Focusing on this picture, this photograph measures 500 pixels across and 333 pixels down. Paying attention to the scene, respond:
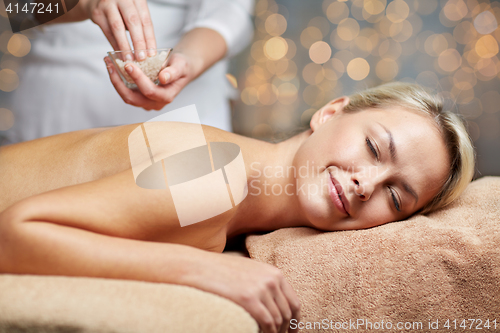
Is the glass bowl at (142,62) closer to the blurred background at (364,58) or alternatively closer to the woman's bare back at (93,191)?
the woman's bare back at (93,191)

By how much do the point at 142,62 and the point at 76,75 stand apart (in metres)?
0.59

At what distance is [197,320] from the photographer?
1.69 ft

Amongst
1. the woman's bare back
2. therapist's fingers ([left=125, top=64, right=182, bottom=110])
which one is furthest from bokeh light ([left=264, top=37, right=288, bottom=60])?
the woman's bare back

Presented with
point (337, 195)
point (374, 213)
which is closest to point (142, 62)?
point (337, 195)

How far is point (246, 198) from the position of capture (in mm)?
962

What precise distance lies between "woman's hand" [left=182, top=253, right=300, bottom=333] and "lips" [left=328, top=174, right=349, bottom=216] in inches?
12.0

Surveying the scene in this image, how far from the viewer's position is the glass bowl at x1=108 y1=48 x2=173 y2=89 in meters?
0.87

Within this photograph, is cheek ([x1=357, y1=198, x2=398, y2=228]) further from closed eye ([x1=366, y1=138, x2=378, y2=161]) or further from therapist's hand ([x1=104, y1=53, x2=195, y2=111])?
therapist's hand ([x1=104, y1=53, x2=195, y2=111])

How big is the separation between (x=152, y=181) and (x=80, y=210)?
141mm

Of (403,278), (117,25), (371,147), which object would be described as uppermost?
(117,25)

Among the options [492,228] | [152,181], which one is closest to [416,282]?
[492,228]

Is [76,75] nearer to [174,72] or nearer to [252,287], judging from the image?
[174,72]

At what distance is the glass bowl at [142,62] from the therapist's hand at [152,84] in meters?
0.01

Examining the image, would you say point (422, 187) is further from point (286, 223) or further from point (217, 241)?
point (217, 241)
